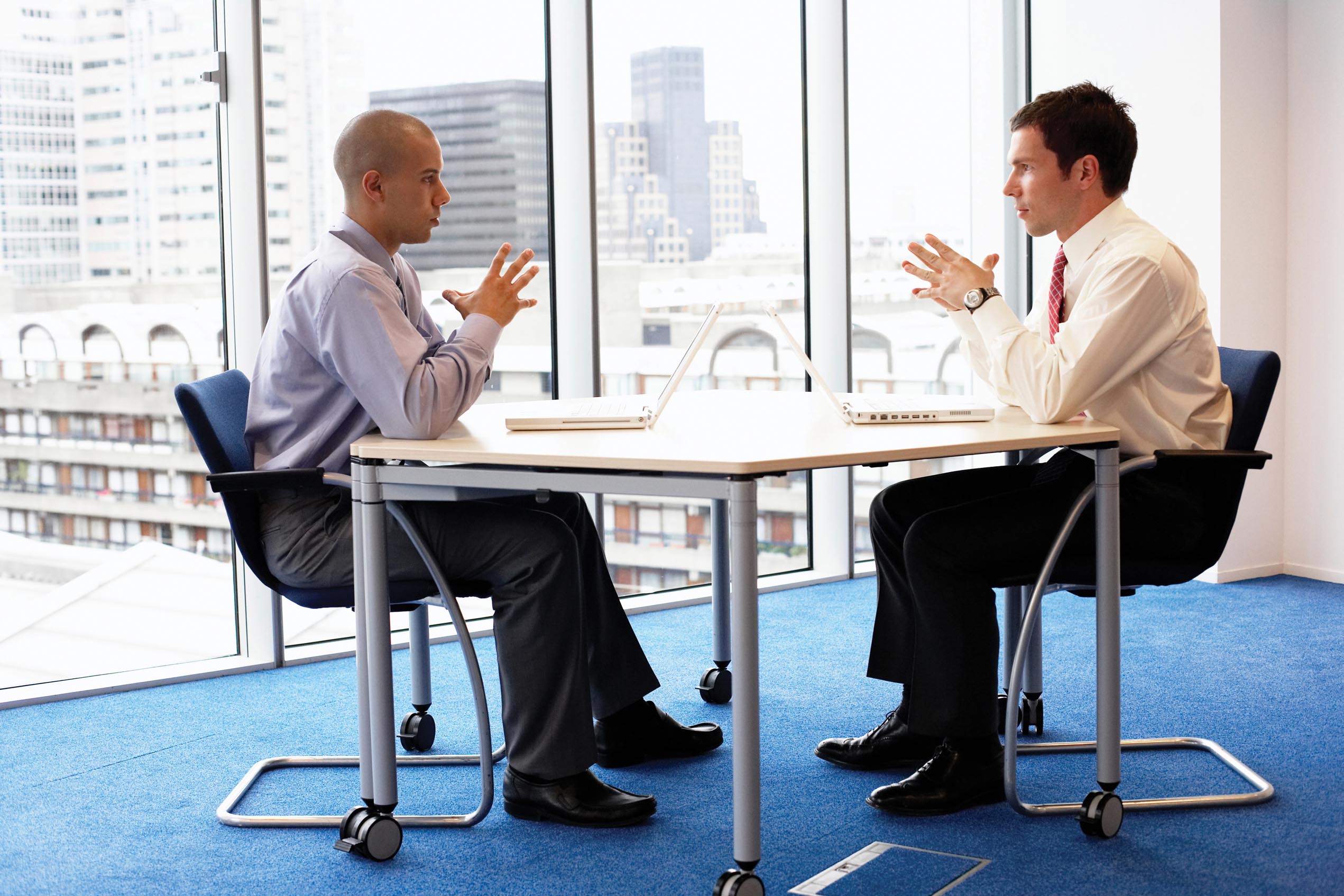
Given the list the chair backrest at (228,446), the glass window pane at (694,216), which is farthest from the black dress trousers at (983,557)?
the glass window pane at (694,216)

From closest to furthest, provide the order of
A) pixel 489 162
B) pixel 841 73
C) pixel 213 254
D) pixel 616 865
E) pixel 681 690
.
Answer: pixel 616 865
pixel 681 690
pixel 213 254
pixel 489 162
pixel 841 73

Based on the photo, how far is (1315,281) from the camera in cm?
441

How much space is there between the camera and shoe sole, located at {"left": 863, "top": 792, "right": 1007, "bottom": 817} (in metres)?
2.41

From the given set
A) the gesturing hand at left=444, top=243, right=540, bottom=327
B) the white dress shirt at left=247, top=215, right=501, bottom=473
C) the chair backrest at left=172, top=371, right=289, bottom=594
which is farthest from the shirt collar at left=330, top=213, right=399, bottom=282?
the chair backrest at left=172, top=371, right=289, bottom=594

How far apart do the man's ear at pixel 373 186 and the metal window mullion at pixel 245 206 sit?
1172 millimetres

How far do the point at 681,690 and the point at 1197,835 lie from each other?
1.38 metres

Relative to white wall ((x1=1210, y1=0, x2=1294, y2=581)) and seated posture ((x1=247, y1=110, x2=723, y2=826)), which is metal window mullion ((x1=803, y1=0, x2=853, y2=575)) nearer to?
white wall ((x1=1210, y1=0, x2=1294, y2=581))

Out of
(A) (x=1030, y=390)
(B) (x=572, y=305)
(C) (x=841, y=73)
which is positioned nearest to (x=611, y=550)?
(B) (x=572, y=305)

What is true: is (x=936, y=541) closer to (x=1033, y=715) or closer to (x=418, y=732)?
(x=1033, y=715)

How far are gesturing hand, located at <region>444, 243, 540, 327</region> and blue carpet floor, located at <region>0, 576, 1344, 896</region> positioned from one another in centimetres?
95

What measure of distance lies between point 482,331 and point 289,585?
1.92 feet

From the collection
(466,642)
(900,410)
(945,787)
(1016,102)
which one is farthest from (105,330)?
(1016,102)

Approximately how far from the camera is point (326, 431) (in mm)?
2367

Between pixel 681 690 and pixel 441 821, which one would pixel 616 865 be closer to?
pixel 441 821
